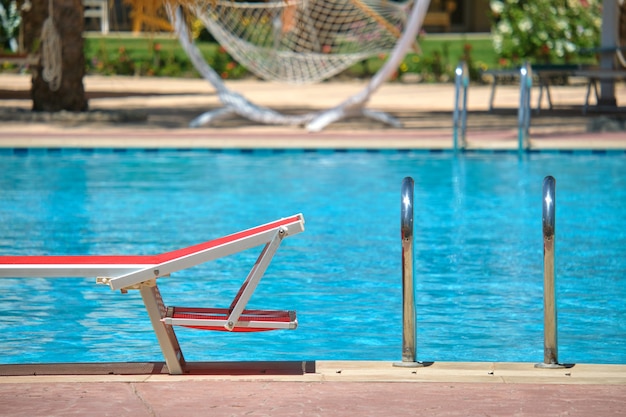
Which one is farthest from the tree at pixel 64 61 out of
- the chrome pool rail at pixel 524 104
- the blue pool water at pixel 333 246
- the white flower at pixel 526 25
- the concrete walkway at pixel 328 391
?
the concrete walkway at pixel 328 391

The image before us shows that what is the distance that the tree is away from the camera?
56.9 ft

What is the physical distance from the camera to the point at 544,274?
511cm

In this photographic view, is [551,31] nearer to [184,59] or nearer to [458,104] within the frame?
[184,59]

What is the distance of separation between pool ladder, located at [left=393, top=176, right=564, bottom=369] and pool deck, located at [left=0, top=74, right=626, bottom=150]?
950 cm

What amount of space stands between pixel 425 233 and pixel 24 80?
60.1 feet

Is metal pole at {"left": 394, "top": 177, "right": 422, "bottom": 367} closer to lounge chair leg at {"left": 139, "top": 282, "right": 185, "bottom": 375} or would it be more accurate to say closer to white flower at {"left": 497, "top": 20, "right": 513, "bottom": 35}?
lounge chair leg at {"left": 139, "top": 282, "right": 185, "bottom": 375}

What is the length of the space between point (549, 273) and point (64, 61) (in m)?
13.5

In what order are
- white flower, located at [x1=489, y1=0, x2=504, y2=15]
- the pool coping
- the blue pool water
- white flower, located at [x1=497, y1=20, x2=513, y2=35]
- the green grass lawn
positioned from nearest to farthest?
the pool coping < the blue pool water < white flower, located at [x1=497, y1=20, x2=513, y2=35] < the green grass lawn < white flower, located at [x1=489, y1=0, x2=504, y2=15]

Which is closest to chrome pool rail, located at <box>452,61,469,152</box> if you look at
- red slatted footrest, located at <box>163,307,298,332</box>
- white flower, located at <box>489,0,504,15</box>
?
red slatted footrest, located at <box>163,307,298,332</box>

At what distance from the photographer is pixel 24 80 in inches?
1059

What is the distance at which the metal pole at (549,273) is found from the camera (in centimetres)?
509

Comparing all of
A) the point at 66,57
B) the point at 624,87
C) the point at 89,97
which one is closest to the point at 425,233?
the point at 66,57

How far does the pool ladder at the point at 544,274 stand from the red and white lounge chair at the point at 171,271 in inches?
17.5

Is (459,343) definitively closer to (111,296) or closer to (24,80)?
(111,296)
